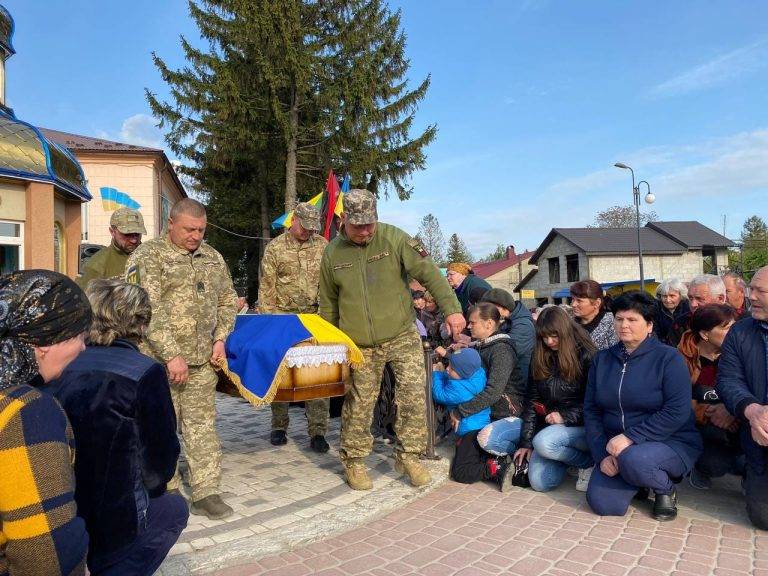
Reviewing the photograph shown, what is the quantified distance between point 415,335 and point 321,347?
0.80 meters

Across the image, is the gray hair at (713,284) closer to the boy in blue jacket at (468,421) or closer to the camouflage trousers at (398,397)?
the boy in blue jacket at (468,421)

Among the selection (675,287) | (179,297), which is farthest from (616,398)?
(179,297)

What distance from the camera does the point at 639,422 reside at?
3996 millimetres

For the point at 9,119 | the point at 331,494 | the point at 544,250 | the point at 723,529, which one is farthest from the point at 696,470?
the point at 544,250

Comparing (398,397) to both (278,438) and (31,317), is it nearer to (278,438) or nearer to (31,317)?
(278,438)

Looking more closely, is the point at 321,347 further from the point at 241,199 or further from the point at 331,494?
the point at 241,199

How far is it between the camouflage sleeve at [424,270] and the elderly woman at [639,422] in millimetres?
1259

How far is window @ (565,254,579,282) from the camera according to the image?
42241mm

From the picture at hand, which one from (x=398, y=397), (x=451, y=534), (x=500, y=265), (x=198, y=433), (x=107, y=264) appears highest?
(x=500, y=265)

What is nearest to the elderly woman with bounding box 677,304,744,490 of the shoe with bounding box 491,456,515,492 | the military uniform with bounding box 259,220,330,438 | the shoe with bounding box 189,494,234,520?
the shoe with bounding box 491,456,515,492

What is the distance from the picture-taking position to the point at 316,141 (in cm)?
2078

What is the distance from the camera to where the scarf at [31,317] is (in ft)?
4.94

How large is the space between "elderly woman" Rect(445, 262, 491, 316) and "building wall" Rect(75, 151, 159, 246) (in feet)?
56.4

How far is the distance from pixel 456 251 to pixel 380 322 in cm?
7368
